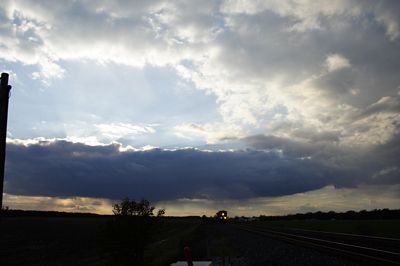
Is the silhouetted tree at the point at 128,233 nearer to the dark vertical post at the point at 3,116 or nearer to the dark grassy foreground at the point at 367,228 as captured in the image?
the dark vertical post at the point at 3,116

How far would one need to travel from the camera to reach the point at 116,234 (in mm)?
16844

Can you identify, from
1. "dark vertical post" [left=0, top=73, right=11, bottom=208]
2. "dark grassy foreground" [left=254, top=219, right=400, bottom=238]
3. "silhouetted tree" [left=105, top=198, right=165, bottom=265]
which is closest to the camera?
"dark vertical post" [left=0, top=73, right=11, bottom=208]

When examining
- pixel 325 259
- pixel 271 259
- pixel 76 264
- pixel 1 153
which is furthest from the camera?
pixel 76 264

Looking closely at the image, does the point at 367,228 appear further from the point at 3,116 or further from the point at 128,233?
the point at 3,116

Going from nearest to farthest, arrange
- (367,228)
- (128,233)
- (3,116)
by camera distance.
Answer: (3,116) → (128,233) → (367,228)

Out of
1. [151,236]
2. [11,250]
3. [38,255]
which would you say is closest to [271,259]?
[151,236]

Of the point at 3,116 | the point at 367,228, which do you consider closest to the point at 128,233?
the point at 3,116

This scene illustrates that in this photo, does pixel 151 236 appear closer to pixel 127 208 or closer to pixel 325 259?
pixel 127 208

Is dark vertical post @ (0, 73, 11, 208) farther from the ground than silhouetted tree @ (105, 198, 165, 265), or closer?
farther from the ground

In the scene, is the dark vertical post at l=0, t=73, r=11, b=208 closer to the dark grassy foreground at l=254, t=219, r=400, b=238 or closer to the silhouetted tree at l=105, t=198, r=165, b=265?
the silhouetted tree at l=105, t=198, r=165, b=265

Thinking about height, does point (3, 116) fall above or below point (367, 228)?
above

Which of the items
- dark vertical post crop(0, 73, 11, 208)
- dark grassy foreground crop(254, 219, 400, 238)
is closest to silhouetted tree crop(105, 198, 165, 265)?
dark vertical post crop(0, 73, 11, 208)

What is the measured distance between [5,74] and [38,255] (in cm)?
3061

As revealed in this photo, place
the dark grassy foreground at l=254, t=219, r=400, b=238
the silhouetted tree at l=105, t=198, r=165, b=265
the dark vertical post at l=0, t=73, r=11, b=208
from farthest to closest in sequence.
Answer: the dark grassy foreground at l=254, t=219, r=400, b=238 → the silhouetted tree at l=105, t=198, r=165, b=265 → the dark vertical post at l=0, t=73, r=11, b=208
